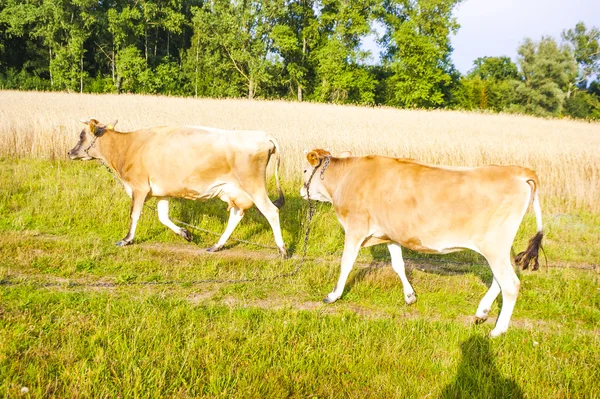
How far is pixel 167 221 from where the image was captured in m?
8.84

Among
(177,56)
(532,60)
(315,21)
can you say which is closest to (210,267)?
(315,21)

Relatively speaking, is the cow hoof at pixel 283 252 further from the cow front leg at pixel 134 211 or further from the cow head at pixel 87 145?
the cow head at pixel 87 145

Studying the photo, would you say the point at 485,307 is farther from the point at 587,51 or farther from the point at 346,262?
the point at 587,51

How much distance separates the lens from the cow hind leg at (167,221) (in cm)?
866

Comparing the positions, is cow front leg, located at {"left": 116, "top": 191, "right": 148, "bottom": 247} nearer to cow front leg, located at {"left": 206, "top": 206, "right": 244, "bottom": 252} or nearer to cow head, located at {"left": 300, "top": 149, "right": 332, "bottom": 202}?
cow front leg, located at {"left": 206, "top": 206, "right": 244, "bottom": 252}

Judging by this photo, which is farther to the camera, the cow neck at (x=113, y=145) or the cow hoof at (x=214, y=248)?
the cow neck at (x=113, y=145)

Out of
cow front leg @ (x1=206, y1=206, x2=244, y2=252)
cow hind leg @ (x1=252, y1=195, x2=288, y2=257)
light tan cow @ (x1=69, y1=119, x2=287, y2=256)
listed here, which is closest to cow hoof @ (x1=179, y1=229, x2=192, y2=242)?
light tan cow @ (x1=69, y1=119, x2=287, y2=256)

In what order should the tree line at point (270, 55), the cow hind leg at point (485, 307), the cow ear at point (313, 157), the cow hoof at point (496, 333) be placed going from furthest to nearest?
Result: the tree line at point (270, 55)
the cow ear at point (313, 157)
the cow hind leg at point (485, 307)
the cow hoof at point (496, 333)

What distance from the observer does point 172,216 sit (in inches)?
403

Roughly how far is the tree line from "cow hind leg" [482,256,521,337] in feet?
153

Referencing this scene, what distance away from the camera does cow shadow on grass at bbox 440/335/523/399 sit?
4.30 metres

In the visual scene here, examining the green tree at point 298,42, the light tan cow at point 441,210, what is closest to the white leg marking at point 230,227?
the light tan cow at point 441,210

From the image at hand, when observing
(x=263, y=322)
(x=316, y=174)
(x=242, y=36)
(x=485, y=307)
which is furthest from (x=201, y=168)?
(x=242, y=36)

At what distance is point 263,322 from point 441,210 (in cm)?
238
